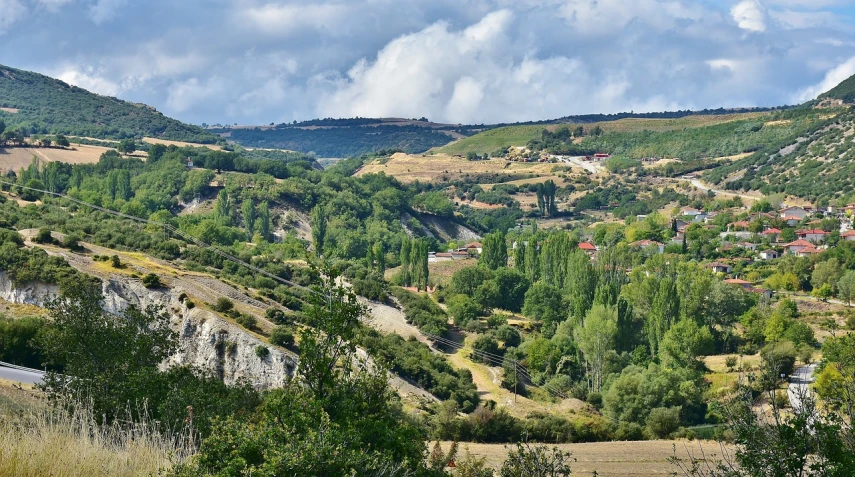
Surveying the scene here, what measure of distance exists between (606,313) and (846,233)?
45043mm

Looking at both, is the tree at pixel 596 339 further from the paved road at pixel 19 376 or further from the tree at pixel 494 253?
the paved road at pixel 19 376

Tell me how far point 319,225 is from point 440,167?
75.5 m

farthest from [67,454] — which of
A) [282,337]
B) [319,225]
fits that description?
[319,225]

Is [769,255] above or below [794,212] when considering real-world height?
below

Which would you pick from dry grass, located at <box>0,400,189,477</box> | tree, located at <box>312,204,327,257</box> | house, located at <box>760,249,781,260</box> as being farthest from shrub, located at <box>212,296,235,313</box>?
house, located at <box>760,249,781,260</box>

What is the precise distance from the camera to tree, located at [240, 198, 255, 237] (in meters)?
108

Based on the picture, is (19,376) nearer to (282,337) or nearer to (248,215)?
(282,337)

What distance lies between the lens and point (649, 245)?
329ft

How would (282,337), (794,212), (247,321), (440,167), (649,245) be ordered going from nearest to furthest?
1. (282,337)
2. (247,321)
3. (649,245)
4. (794,212)
5. (440,167)

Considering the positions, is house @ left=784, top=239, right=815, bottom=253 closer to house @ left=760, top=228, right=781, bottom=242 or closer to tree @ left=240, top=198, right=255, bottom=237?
house @ left=760, top=228, right=781, bottom=242

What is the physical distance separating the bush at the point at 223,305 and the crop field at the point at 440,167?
118205 mm

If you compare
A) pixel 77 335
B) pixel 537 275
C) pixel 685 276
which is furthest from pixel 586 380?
pixel 77 335

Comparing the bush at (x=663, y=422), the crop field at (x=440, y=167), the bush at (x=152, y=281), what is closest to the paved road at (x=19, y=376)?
the bush at (x=152, y=281)

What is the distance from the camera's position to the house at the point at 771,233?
9968 centimetres
